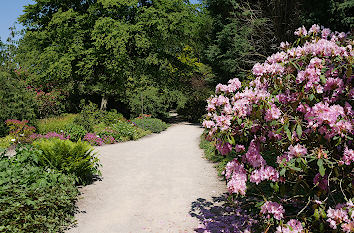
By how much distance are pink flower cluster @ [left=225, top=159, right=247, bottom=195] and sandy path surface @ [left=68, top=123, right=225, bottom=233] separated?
1.50m

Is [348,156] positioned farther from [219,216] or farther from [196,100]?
[196,100]

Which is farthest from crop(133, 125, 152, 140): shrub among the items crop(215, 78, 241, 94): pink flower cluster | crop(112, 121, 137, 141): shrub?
crop(215, 78, 241, 94): pink flower cluster

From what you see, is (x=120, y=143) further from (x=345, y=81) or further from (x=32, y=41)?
(x=32, y=41)

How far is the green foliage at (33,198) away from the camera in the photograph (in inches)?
140

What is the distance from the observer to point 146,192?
5.44m

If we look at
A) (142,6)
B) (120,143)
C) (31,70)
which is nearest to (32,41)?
(31,70)

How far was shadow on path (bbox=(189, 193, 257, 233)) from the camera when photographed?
12.6 feet

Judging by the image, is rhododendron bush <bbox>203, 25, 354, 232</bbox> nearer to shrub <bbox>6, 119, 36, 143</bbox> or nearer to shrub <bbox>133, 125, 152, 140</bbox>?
shrub <bbox>6, 119, 36, 143</bbox>

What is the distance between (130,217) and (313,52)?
3609 millimetres

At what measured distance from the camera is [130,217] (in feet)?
14.2

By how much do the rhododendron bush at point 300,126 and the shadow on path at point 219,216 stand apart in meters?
1.15

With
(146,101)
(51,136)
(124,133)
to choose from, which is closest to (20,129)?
(51,136)

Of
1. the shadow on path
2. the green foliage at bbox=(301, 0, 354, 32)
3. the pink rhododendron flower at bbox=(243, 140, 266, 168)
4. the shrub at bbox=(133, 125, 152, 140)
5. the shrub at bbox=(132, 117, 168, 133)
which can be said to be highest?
the green foliage at bbox=(301, 0, 354, 32)

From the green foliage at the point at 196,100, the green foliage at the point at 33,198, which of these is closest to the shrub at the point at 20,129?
the green foliage at the point at 33,198
